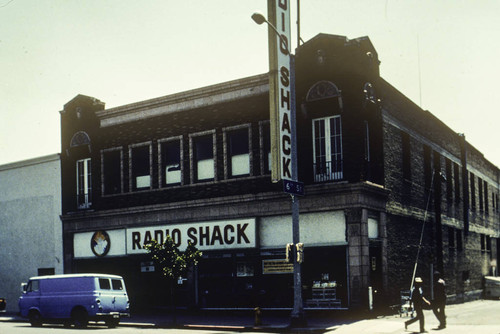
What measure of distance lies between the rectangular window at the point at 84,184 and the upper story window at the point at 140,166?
3.63 m

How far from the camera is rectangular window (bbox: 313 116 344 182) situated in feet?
83.3

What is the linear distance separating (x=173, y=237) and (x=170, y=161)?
152 inches

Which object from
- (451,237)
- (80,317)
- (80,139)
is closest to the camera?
(80,317)

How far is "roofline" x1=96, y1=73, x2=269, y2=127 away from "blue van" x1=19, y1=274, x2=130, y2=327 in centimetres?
929

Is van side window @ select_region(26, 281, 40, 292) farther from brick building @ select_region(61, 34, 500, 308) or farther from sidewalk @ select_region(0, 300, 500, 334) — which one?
brick building @ select_region(61, 34, 500, 308)

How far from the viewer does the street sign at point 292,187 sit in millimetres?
20716

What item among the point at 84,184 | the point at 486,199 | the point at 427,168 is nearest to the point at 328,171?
the point at 427,168

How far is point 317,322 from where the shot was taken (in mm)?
22984

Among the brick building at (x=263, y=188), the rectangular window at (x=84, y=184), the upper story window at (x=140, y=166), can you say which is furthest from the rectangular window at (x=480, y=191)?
the rectangular window at (x=84, y=184)

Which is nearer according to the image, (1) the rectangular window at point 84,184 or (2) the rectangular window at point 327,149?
(2) the rectangular window at point 327,149

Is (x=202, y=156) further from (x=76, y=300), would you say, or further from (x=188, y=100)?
(x=76, y=300)

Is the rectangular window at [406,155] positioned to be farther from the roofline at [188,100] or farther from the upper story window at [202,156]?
the upper story window at [202,156]

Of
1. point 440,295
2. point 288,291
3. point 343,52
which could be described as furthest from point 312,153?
point 440,295

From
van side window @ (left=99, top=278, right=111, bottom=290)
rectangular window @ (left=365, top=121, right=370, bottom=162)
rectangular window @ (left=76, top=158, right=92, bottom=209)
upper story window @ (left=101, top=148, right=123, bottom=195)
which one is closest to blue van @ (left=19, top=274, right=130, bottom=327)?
van side window @ (left=99, top=278, right=111, bottom=290)
